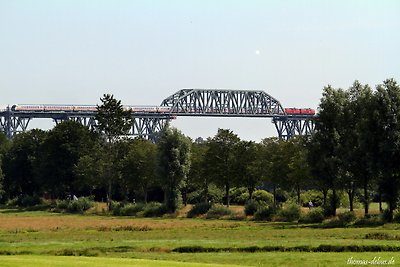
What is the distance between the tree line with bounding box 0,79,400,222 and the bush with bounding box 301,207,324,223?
1780 mm

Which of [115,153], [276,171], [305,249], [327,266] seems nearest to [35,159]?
[115,153]

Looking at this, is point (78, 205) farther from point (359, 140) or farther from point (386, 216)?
point (386, 216)

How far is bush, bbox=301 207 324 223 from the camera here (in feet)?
293

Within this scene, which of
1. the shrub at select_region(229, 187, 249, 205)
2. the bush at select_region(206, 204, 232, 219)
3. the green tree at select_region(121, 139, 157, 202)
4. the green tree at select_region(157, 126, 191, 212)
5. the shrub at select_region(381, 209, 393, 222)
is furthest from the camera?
the shrub at select_region(229, 187, 249, 205)

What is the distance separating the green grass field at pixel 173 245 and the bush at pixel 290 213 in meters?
11.9

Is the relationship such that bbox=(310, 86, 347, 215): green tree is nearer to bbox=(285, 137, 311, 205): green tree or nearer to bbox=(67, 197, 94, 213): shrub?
bbox=(285, 137, 311, 205): green tree

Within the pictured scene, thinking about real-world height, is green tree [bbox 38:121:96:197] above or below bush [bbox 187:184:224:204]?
above

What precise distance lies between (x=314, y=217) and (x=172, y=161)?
31717 millimetres

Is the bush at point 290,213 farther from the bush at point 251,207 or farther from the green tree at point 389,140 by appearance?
the green tree at point 389,140

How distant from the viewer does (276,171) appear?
354ft

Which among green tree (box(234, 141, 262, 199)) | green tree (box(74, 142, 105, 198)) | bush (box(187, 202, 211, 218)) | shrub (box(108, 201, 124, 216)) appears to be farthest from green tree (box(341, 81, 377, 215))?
green tree (box(74, 142, 105, 198))

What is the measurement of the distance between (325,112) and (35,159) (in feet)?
239

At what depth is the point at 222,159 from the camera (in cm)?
11775

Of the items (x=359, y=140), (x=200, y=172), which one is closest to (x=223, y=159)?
(x=200, y=172)
